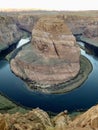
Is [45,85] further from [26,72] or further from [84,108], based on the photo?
[84,108]

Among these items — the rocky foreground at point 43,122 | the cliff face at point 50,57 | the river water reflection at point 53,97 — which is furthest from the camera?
the cliff face at point 50,57

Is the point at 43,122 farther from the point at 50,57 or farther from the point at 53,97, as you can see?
the point at 50,57

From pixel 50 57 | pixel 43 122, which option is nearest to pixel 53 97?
pixel 50 57

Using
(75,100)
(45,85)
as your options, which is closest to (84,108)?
(75,100)

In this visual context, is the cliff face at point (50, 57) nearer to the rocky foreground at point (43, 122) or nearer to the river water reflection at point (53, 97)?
the river water reflection at point (53, 97)

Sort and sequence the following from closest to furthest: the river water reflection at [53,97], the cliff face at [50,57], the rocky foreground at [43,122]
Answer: the rocky foreground at [43,122] → the river water reflection at [53,97] → the cliff face at [50,57]

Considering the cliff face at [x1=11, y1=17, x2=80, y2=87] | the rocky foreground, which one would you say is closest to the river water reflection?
the cliff face at [x1=11, y1=17, x2=80, y2=87]

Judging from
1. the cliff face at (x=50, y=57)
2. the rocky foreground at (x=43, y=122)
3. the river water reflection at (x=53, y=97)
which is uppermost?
the rocky foreground at (x=43, y=122)

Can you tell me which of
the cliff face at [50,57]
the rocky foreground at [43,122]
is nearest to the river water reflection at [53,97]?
the cliff face at [50,57]
